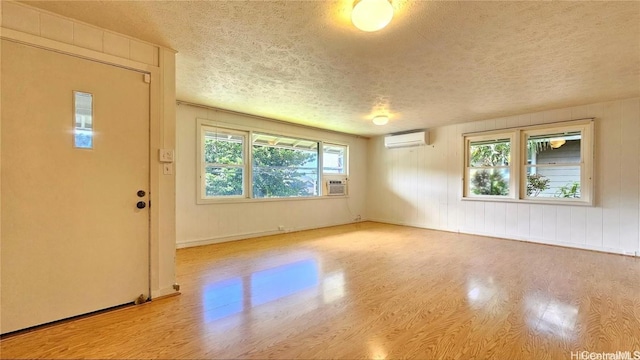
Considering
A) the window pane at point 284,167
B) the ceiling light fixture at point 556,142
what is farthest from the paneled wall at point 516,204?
the window pane at point 284,167

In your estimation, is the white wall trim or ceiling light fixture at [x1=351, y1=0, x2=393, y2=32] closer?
ceiling light fixture at [x1=351, y1=0, x2=393, y2=32]

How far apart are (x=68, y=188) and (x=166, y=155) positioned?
72 cm

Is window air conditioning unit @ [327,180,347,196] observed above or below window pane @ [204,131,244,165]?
below

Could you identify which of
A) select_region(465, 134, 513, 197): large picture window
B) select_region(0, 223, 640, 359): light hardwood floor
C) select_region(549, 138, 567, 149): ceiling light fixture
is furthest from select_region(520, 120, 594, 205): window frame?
select_region(0, 223, 640, 359): light hardwood floor

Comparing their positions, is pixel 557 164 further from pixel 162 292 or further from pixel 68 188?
pixel 68 188

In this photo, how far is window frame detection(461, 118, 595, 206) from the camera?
425 cm

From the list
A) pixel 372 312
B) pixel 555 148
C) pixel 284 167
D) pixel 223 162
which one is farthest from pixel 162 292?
pixel 555 148

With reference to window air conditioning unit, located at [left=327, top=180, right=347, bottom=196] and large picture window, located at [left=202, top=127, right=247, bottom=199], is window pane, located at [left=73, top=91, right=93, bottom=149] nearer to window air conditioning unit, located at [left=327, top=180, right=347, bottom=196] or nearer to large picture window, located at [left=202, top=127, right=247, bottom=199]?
large picture window, located at [left=202, top=127, right=247, bottom=199]

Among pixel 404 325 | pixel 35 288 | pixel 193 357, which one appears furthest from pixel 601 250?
pixel 35 288

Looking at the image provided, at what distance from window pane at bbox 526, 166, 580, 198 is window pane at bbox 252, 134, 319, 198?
13.5 ft

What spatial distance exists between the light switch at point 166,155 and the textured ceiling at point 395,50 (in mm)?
943

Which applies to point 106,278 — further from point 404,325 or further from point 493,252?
point 493,252

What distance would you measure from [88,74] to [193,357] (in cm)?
224

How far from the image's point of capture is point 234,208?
484cm
